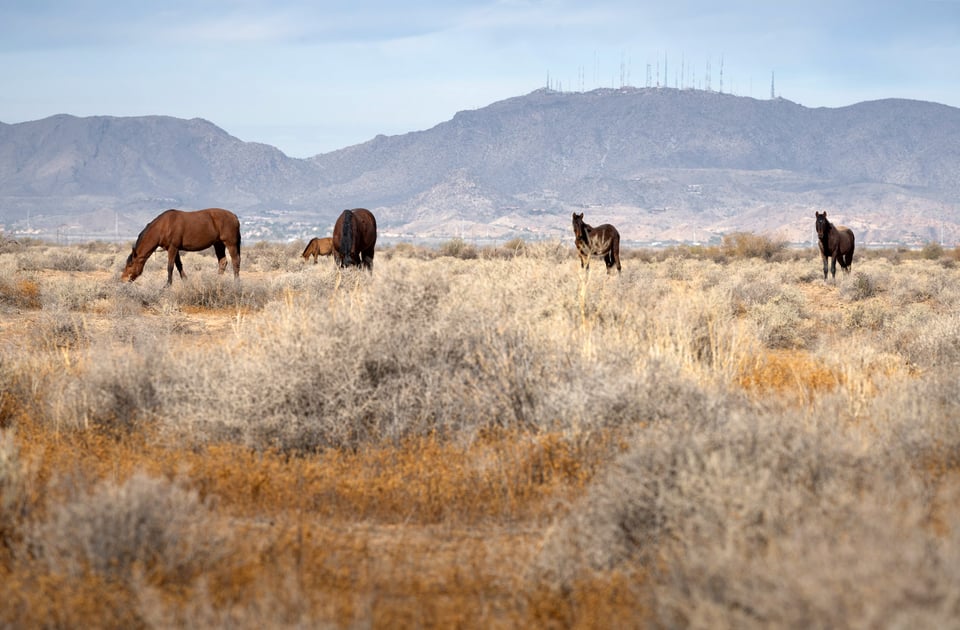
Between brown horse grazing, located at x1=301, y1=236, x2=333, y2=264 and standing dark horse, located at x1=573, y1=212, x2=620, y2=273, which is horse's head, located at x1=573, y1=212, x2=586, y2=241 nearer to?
standing dark horse, located at x1=573, y1=212, x2=620, y2=273

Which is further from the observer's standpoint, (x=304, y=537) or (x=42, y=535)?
(x=304, y=537)

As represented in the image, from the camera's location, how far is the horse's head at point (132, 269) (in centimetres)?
1783

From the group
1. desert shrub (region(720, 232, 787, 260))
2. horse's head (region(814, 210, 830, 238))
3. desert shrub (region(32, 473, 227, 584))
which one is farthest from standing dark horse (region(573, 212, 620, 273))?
desert shrub (region(720, 232, 787, 260))

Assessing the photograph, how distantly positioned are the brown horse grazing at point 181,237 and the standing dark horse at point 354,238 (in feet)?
8.86

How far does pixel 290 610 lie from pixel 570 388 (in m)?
3.49

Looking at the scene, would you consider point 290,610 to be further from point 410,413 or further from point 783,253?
point 783,253

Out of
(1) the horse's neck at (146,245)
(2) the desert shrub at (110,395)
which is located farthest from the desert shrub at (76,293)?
(2) the desert shrub at (110,395)

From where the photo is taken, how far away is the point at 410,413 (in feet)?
23.0

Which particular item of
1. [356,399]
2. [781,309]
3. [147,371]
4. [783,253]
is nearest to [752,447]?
[356,399]

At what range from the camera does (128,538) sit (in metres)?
4.42

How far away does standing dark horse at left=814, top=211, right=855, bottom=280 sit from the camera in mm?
25141

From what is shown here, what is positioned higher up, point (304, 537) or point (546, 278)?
point (546, 278)

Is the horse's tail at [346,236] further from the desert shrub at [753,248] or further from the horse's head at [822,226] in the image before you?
the desert shrub at [753,248]

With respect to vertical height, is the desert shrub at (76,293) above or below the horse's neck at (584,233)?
below
